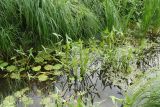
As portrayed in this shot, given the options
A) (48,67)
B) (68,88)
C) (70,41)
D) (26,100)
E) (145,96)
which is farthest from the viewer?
(70,41)

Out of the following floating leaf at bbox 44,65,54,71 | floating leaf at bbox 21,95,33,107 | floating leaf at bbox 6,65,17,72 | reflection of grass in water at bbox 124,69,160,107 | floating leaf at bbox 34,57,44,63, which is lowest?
floating leaf at bbox 21,95,33,107

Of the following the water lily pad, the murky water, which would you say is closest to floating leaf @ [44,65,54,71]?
the water lily pad

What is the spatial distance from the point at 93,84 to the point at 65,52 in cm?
50

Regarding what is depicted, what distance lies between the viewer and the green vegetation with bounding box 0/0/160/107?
3639 mm

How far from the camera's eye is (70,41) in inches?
152

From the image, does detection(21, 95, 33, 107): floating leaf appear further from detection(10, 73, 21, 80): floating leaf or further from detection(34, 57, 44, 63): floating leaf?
detection(34, 57, 44, 63): floating leaf

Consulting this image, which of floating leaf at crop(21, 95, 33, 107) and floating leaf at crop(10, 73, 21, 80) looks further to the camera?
floating leaf at crop(10, 73, 21, 80)

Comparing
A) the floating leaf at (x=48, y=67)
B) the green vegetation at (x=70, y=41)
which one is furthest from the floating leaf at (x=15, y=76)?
the floating leaf at (x=48, y=67)

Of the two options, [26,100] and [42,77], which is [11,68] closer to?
[42,77]

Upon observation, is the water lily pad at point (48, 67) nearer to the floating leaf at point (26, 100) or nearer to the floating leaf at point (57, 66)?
the floating leaf at point (57, 66)

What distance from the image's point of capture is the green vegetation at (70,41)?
364cm

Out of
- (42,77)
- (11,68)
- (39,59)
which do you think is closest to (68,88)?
(42,77)

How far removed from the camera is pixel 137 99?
2844 millimetres

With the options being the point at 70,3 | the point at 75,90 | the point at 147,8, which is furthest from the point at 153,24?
the point at 75,90
